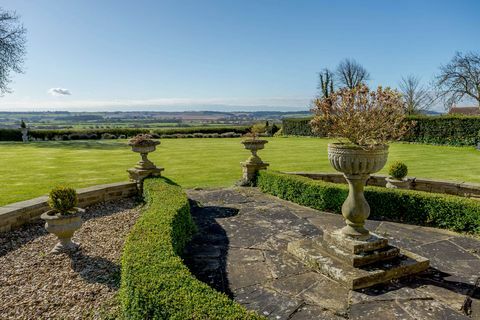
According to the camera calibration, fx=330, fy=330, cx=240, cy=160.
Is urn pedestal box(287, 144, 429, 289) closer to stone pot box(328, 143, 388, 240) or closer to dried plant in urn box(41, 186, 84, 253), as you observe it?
stone pot box(328, 143, 388, 240)

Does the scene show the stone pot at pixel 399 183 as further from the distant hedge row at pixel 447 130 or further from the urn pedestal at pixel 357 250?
the distant hedge row at pixel 447 130

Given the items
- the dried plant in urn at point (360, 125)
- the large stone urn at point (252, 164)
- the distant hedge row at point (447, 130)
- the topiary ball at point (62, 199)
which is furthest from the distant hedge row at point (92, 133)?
the dried plant in urn at point (360, 125)

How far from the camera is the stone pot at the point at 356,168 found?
4.55m

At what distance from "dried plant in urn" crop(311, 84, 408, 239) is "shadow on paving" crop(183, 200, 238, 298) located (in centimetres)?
212

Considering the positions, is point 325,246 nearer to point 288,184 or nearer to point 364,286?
point 364,286

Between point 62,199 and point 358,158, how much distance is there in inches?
193

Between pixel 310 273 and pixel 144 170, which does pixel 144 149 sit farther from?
pixel 310 273

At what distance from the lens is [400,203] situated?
23.8 ft

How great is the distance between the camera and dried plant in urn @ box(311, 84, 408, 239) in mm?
4539

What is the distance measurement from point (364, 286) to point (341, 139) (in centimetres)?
214

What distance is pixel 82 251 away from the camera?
5762 millimetres

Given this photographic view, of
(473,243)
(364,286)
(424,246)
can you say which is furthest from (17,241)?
(473,243)

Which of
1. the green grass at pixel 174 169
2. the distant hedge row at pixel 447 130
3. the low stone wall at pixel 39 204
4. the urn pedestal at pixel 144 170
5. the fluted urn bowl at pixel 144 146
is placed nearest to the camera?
the low stone wall at pixel 39 204

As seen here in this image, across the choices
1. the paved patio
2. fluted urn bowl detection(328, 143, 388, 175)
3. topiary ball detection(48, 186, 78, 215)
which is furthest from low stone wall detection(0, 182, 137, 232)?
fluted urn bowl detection(328, 143, 388, 175)
